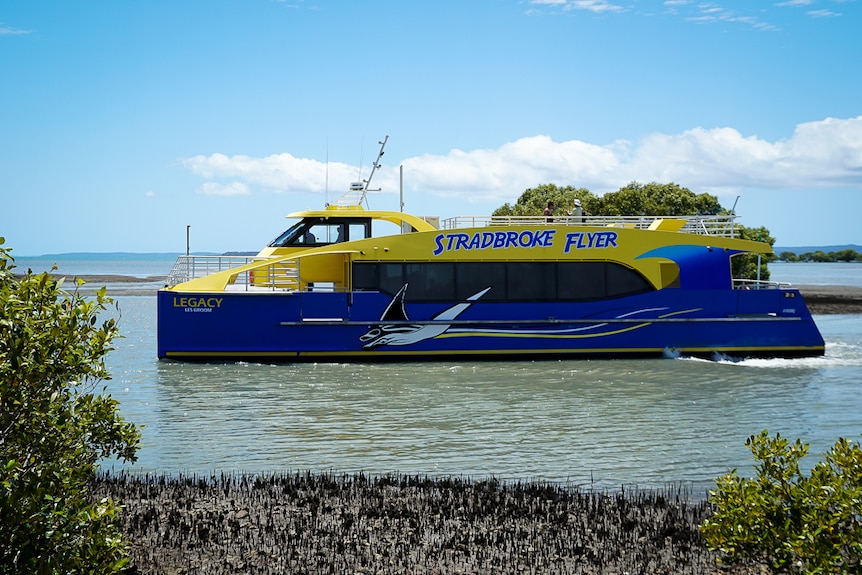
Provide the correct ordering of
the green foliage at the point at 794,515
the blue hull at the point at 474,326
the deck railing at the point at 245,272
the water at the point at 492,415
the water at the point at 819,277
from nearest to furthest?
the green foliage at the point at 794,515
the water at the point at 492,415
the blue hull at the point at 474,326
the deck railing at the point at 245,272
the water at the point at 819,277

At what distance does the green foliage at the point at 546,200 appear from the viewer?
41.7 m

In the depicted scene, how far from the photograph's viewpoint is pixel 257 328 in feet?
55.3

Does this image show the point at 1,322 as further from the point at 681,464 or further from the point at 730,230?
the point at 730,230

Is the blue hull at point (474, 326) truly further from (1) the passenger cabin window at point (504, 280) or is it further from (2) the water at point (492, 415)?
(2) the water at point (492, 415)

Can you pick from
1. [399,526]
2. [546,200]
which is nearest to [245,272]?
[399,526]

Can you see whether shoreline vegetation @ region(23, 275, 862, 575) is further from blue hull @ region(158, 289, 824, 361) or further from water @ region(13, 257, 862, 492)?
blue hull @ region(158, 289, 824, 361)

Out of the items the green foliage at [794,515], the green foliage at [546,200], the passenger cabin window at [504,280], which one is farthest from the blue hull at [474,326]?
the green foliage at [546,200]

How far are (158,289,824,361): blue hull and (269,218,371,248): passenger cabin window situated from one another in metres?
1.78

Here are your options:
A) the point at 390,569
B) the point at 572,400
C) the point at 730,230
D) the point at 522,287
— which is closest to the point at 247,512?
the point at 390,569

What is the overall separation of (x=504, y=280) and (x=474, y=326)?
3.75ft

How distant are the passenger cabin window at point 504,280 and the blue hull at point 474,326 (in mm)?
197

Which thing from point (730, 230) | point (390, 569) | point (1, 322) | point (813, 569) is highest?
point (730, 230)

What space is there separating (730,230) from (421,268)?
7.32 metres

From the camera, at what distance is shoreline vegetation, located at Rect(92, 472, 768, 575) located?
6.01 m
